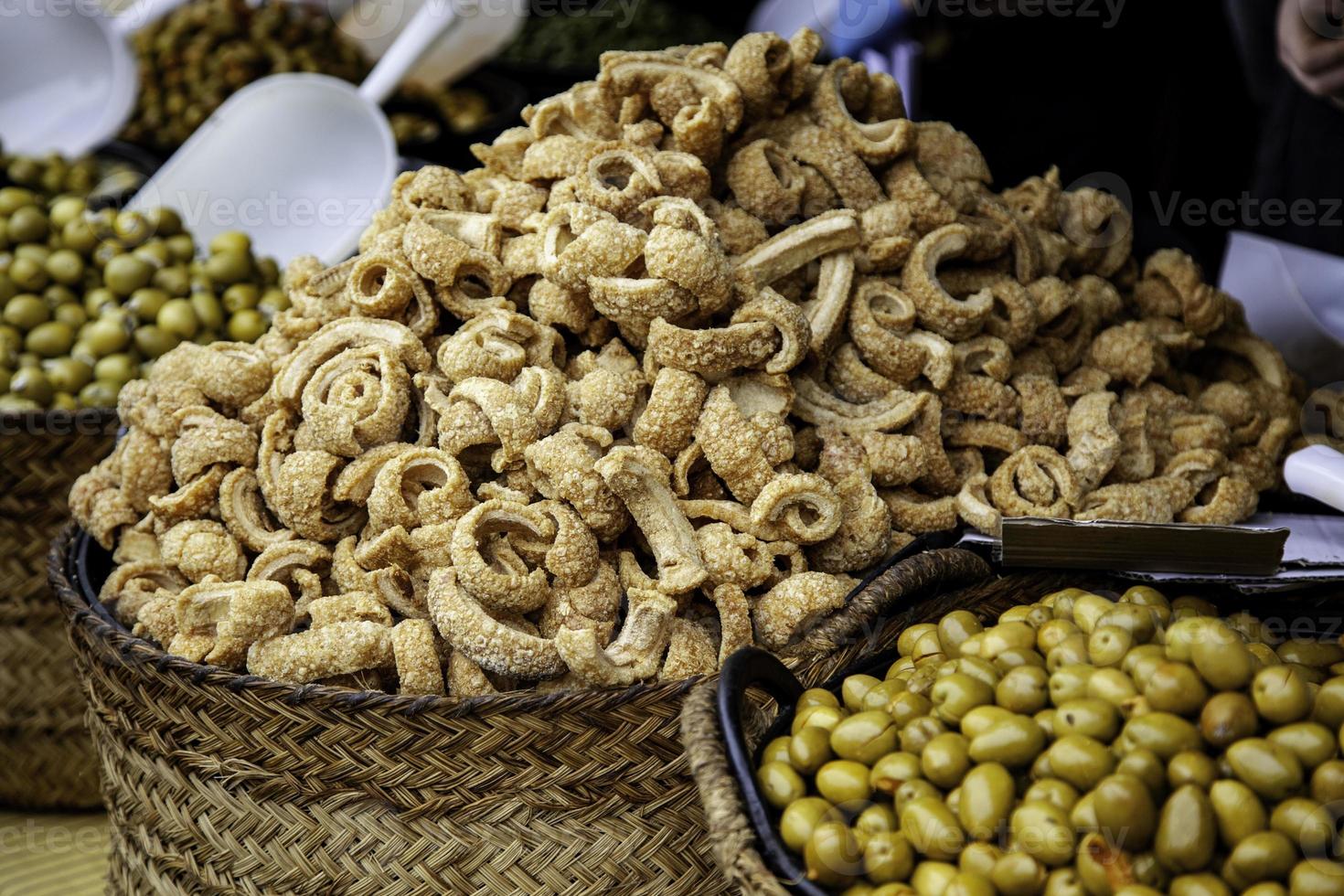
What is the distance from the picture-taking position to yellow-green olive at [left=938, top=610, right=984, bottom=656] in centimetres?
133

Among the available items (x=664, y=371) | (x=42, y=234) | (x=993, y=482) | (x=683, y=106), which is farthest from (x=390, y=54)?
(x=993, y=482)

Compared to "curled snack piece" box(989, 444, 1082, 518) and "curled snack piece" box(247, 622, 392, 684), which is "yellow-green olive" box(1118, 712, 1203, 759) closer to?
"curled snack piece" box(989, 444, 1082, 518)

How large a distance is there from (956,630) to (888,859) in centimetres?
37

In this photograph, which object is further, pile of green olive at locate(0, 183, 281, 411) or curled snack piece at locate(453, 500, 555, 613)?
pile of green olive at locate(0, 183, 281, 411)

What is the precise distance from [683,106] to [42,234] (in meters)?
1.84

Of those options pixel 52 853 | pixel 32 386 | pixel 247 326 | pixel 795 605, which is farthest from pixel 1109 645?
pixel 32 386

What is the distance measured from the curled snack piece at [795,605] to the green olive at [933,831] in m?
0.39

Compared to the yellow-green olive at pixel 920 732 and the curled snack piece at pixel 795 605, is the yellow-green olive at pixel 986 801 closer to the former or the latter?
the yellow-green olive at pixel 920 732

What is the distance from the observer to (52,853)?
2.33 m

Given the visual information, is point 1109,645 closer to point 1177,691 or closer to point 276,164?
point 1177,691

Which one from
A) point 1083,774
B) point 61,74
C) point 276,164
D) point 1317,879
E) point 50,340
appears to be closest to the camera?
point 1317,879

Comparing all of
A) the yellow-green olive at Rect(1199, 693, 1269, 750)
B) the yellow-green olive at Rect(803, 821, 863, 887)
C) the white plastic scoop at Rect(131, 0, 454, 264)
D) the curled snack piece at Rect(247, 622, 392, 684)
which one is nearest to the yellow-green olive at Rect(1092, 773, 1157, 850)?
the yellow-green olive at Rect(1199, 693, 1269, 750)

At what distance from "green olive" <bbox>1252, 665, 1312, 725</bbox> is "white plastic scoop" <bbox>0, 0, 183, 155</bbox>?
3448 mm

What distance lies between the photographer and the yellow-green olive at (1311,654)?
127cm
